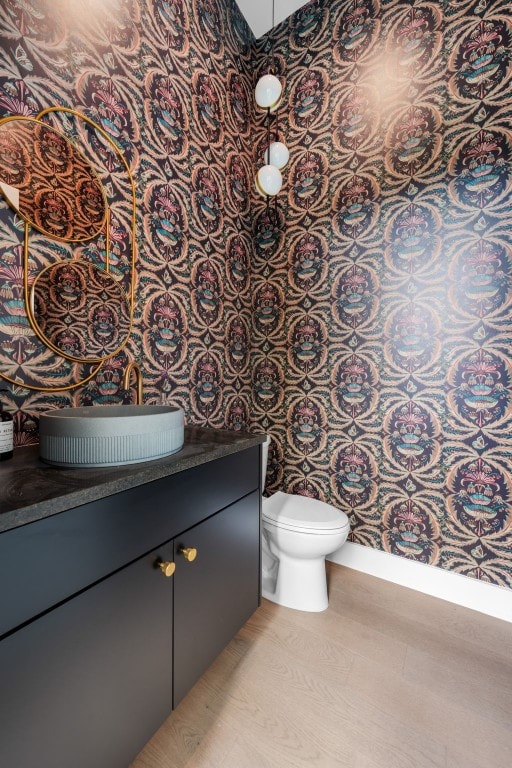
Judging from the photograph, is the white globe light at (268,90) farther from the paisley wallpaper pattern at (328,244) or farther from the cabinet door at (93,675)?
the cabinet door at (93,675)

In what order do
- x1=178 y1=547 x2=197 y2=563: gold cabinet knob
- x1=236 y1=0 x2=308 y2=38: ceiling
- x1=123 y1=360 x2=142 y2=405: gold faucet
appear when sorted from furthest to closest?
x1=236 y1=0 x2=308 y2=38: ceiling → x1=123 y1=360 x2=142 y2=405: gold faucet → x1=178 y1=547 x2=197 y2=563: gold cabinet knob

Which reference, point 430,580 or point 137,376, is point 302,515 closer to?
point 430,580

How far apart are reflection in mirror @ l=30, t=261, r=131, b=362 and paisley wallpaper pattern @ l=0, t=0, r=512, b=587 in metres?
0.05

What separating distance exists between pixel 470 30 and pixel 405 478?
2152mm

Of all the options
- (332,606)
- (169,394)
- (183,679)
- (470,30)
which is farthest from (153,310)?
(470,30)

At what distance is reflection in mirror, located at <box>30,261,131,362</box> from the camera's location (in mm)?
1121

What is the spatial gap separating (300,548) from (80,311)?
1.35 meters

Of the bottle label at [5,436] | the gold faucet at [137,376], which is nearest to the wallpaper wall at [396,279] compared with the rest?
the gold faucet at [137,376]

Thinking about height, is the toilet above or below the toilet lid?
below

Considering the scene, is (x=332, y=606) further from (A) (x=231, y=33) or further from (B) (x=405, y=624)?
(A) (x=231, y=33)

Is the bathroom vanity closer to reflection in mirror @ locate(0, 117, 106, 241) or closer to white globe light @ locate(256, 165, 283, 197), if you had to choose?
reflection in mirror @ locate(0, 117, 106, 241)

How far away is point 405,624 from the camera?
150 centimetres

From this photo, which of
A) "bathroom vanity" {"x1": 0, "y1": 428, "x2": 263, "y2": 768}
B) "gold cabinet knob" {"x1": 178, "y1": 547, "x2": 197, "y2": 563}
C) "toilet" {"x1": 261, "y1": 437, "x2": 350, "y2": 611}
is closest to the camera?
"bathroom vanity" {"x1": 0, "y1": 428, "x2": 263, "y2": 768}

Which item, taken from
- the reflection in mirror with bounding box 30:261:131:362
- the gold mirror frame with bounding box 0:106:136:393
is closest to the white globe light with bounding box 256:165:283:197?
the gold mirror frame with bounding box 0:106:136:393
